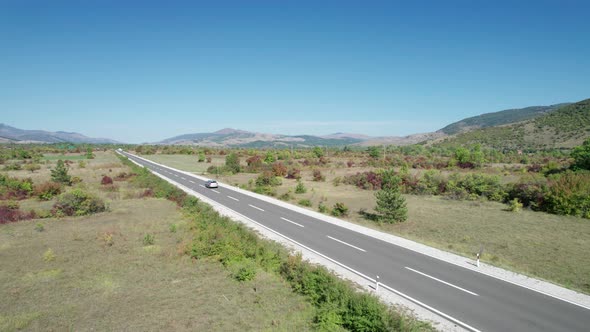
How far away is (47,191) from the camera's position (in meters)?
38.2

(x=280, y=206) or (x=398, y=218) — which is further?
(x=280, y=206)

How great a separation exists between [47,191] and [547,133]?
162306mm

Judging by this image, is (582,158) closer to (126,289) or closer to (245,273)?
(245,273)

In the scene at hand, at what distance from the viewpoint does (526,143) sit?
416ft

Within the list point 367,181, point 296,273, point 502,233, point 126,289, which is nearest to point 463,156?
point 367,181

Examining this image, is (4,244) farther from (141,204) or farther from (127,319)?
(127,319)

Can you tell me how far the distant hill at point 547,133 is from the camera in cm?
11116

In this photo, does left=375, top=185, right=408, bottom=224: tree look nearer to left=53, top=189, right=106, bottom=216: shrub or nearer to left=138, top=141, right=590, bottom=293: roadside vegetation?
left=138, top=141, right=590, bottom=293: roadside vegetation

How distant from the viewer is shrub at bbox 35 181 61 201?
3766 cm

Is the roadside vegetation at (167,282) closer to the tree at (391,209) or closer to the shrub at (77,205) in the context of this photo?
the shrub at (77,205)

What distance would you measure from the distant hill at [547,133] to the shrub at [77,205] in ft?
444

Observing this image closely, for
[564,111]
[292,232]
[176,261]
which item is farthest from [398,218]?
[564,111]

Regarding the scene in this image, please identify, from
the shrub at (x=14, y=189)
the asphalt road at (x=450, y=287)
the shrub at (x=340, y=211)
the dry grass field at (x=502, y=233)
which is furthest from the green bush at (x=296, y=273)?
the shrub at (x=14, y=189)

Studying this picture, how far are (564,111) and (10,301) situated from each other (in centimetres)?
17895
